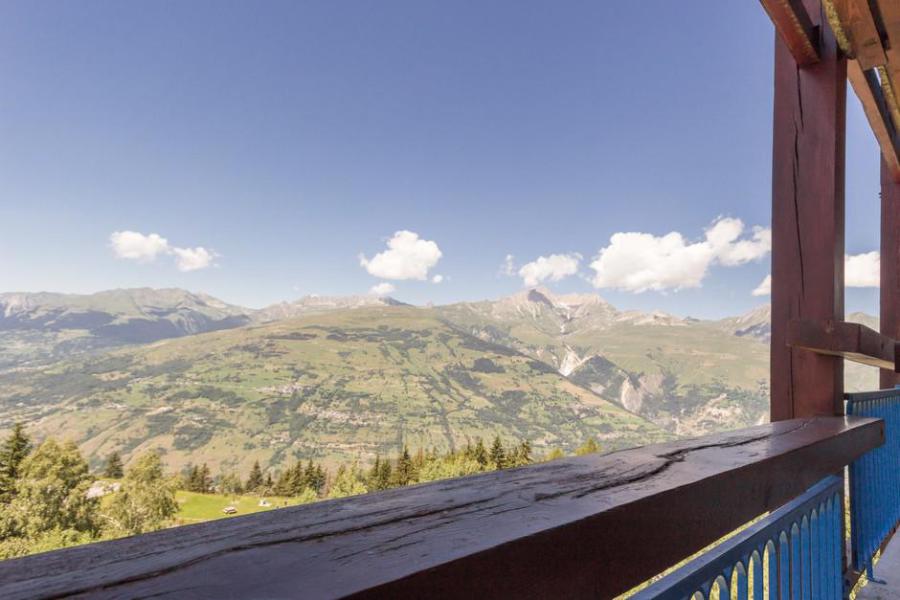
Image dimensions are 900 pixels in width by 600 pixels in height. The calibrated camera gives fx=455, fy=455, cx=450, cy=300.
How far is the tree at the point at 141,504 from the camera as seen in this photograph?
31000 mm

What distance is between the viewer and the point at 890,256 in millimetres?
3721

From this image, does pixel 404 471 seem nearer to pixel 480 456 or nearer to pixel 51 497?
pixel 480 456

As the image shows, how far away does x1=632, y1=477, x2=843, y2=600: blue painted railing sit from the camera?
2.22ft

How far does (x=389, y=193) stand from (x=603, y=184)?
53196 millimetres

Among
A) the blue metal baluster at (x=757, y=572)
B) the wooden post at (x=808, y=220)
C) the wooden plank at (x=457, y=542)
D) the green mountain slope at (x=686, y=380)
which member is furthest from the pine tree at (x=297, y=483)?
the green mountain slope at (x=686, y=380)

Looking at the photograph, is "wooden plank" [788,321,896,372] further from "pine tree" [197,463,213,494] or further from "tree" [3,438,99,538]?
"pine tree" [197,463,213,494]

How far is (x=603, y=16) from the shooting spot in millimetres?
32500

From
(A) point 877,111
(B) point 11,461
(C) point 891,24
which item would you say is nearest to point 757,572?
(C) point 891,24

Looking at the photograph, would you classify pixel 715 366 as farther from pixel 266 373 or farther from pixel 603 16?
pixel 603 16

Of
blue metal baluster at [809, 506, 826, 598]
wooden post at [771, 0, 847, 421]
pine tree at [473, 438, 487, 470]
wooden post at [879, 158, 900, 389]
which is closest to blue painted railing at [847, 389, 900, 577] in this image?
wooden post at [771, 0, 847, 421]

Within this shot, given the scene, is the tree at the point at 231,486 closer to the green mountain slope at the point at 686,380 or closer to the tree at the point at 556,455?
the tree at the point at 556,455

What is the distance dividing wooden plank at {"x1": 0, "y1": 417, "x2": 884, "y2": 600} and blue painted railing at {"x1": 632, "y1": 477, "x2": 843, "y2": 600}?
53 millimetres

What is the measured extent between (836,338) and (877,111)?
2166 millimetres

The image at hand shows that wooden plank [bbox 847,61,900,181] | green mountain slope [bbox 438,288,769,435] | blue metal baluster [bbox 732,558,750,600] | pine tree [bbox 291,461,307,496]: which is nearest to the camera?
blue metal baluster [bbox 732,558,750,600]
